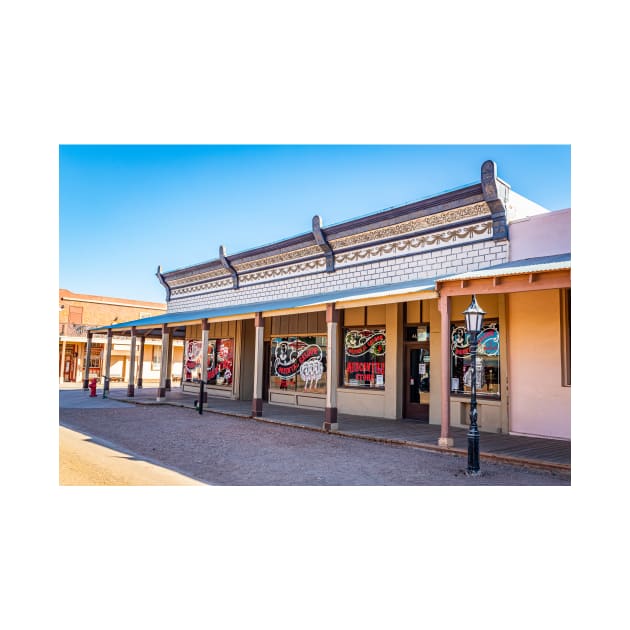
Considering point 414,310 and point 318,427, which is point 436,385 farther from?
point 318,427

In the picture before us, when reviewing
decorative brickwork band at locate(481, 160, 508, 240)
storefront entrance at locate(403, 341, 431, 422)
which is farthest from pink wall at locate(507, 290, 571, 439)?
storefront entrance at locate(403, 341, 431, 422)

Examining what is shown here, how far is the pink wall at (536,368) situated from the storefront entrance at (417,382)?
260 cm

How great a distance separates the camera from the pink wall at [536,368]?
998cm

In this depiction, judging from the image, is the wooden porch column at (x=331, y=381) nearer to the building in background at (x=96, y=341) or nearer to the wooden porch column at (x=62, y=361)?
the building in background at (x=96, y=341)

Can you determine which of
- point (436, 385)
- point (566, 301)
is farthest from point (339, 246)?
point (566, 301)

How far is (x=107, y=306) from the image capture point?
126ft

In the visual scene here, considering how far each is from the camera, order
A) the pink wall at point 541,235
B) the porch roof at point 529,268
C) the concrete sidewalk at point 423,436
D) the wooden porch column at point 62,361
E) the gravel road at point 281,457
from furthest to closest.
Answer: the wooden porch column at point 62,361, the pink wall at point 541,235, the concrete sidewalk at point 423,436, the porch roof at point 529,268, the gravel road at point 281,457

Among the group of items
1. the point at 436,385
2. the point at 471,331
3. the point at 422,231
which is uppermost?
the point at 422,231

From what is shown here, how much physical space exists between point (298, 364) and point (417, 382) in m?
4.47

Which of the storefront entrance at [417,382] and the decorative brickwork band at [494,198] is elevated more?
the decorative brickwork band at [494,198]

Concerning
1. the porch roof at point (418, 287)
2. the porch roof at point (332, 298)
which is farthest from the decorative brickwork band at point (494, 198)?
the porch roof at point (332, 298)

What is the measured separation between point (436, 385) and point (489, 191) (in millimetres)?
4598

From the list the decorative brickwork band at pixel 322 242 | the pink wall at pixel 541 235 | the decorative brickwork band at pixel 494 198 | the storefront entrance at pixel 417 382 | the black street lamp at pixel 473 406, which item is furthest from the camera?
the decorative brickwork band at pixel 322 242

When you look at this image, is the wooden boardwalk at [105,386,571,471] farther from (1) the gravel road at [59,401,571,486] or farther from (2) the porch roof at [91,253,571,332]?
(2) the porch roof at [91,253,571,332]
